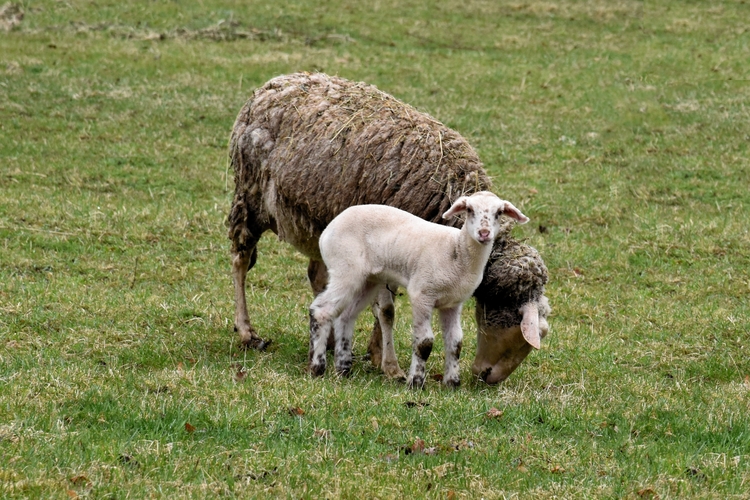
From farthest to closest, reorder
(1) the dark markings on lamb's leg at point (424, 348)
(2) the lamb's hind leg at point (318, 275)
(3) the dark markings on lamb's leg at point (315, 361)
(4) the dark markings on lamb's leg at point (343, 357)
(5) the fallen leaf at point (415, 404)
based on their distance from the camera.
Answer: (2) the lamb's hind leg at point (318, 275) < (4) the dark markings on lamb's leg at point (343, 357) < (3) the dark markings on lamb's leg at point (315, 361) < (1) the dark markings on lamb's leg at point (424, 348) < (5) the fallen leaf at point (415, 404)

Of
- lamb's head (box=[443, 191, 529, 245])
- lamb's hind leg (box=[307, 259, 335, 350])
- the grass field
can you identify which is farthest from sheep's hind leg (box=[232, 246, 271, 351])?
lamb's head (box=[443, 191, 529, 245])

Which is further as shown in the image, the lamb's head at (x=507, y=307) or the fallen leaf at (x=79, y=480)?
the lamb's head at (x=507, y=307)

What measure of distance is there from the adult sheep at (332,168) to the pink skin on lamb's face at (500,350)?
2cm

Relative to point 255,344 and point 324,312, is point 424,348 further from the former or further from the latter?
point 255,344

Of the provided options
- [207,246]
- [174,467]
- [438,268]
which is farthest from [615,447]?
[207,246]

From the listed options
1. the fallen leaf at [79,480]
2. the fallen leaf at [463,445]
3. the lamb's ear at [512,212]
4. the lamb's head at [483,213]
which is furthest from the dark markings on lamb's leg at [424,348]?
the fallen leaf at [79,480]

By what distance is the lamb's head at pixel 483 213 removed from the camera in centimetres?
641

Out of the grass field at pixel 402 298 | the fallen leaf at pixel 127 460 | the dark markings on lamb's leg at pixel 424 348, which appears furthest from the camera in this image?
the dark markings on lamb's leg at pixel 424 348

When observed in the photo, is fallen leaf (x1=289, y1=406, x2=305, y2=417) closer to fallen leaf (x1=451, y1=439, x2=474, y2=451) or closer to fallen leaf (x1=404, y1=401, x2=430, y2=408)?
fallen leaf (x1=404, y1=401, x2=430, y2=408)

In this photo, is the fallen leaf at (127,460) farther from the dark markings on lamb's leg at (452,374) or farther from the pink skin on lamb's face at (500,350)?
the pink skin on lamb's face at (500,350)

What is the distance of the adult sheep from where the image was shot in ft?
24.9

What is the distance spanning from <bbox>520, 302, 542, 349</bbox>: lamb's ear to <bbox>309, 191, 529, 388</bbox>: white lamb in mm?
474

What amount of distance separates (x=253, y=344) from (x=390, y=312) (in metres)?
1.46

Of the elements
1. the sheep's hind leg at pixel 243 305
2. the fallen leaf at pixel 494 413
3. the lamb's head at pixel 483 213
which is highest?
the lamb's head at pixel 483 213
